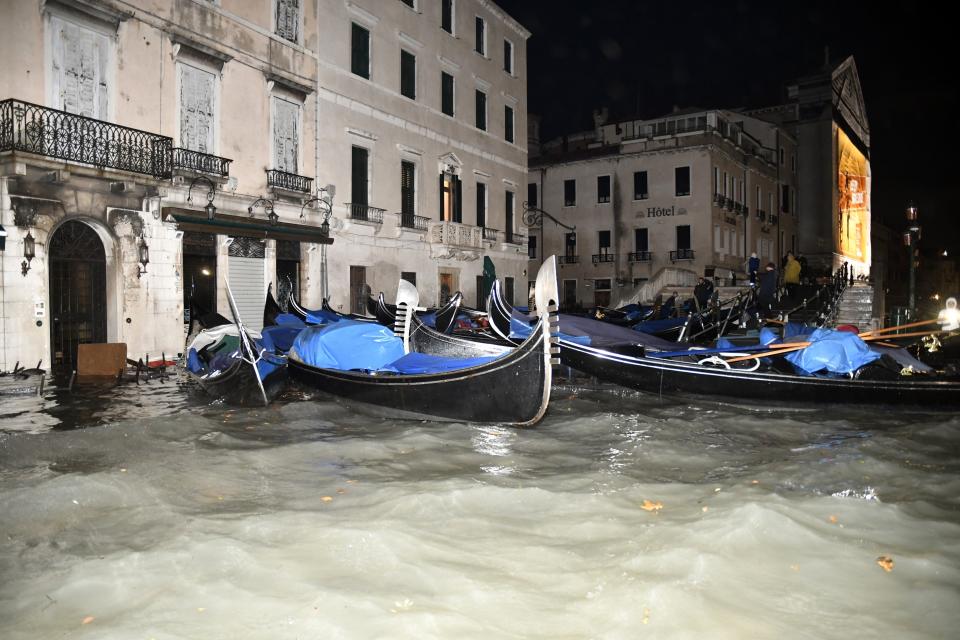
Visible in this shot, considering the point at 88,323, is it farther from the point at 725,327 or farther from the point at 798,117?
the point at 798,117

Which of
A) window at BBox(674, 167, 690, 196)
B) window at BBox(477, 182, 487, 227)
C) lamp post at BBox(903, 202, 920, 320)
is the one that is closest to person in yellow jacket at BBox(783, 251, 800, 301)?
lamp post at BBox(903, 202, 920, 320)

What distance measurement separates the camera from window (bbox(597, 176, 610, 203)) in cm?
2762

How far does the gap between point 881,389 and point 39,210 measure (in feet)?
38.0

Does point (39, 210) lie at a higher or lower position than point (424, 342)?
higher

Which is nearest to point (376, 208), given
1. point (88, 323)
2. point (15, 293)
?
point (88, 323)

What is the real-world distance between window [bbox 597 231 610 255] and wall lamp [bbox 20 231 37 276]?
21.3 m

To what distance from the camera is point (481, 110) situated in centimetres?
2102

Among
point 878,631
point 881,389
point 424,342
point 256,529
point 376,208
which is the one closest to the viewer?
point 878,631

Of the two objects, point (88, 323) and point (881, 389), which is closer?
point (881, 389)

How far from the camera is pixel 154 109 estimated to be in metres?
11.7

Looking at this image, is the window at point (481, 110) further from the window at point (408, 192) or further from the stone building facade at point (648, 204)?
the stone building facade at point (648, 204)

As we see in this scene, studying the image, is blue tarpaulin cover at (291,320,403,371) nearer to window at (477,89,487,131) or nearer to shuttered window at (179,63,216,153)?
shuttered window at (179,63,216,153)

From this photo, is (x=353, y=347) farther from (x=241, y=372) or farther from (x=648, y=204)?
(x=648, y=204)

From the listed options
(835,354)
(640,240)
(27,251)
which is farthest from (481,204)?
(835,354)
